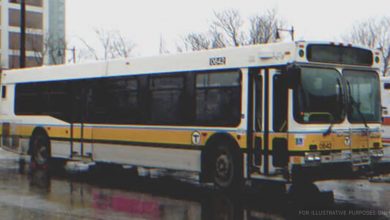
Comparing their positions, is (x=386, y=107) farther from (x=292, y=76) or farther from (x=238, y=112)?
(x=292, y=76)

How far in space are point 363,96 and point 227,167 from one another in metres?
3.12

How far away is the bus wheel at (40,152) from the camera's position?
60.4 feet

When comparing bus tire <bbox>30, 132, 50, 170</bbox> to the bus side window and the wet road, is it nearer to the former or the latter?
the bus side window

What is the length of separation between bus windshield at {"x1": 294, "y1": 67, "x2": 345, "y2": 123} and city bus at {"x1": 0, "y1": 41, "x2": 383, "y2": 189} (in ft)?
0.06

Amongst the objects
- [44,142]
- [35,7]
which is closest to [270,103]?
[44,142]

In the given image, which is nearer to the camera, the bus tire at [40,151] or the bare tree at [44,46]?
the bus tire at [40,151]

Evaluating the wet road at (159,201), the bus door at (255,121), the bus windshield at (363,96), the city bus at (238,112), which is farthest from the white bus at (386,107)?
the bus door at (255,121)

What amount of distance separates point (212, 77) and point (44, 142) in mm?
7273

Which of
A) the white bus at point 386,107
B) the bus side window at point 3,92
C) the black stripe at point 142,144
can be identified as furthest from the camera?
the bus side window at point 3,92

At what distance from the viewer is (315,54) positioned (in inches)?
475

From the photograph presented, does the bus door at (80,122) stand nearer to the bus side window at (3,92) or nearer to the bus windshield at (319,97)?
the bus side window at (3,92)

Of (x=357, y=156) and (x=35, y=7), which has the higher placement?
(x=35, y=7)

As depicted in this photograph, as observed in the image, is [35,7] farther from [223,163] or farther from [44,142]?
[223,163]

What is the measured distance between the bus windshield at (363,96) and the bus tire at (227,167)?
2.42m
